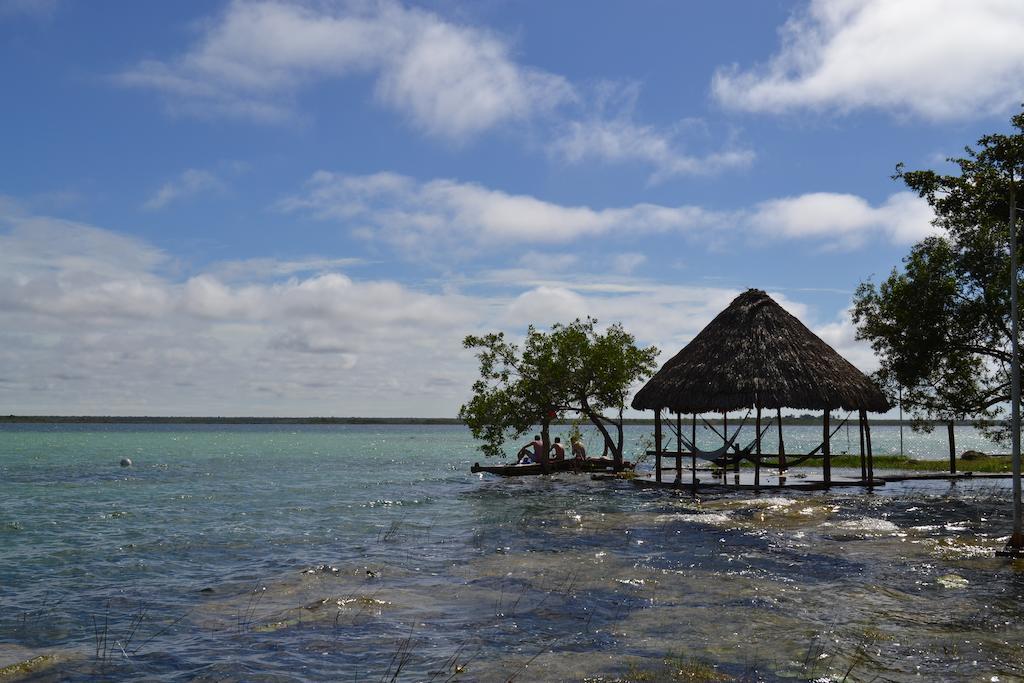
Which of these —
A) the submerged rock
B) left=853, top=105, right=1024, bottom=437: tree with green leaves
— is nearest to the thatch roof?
left=853, top=105, right=1024, bottom=437: tree with green leaves

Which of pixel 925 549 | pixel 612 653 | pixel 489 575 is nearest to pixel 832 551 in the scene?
pixel 925 549

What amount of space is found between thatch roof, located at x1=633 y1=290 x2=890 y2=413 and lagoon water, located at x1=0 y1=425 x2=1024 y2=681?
2480 millimetres

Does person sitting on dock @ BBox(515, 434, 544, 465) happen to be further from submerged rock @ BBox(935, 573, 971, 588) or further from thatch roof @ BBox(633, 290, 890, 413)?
submerged rock @ BBox(935, 573, 971, 588)

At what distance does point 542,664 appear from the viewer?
26.1 ft

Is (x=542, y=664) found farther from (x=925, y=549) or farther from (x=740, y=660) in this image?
(x=925, y=549)

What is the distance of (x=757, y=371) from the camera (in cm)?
2147

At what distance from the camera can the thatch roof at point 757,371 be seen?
69.2 feet

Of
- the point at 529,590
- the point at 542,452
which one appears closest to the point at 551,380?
the point at 542,452

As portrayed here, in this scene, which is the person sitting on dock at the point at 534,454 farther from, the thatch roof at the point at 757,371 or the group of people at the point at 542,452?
the thatch roof at the point at 757,371

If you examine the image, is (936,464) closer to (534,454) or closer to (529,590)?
(534,454)

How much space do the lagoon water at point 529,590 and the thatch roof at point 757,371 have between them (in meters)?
2.48

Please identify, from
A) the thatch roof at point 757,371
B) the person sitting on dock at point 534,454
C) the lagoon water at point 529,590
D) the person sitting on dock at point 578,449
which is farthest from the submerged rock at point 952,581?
the person sitting on dock at point 534,454

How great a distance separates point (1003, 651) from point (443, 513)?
15211 millimetres

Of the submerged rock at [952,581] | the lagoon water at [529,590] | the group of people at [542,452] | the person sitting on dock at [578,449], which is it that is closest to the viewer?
the lagoon water at [529,590]
